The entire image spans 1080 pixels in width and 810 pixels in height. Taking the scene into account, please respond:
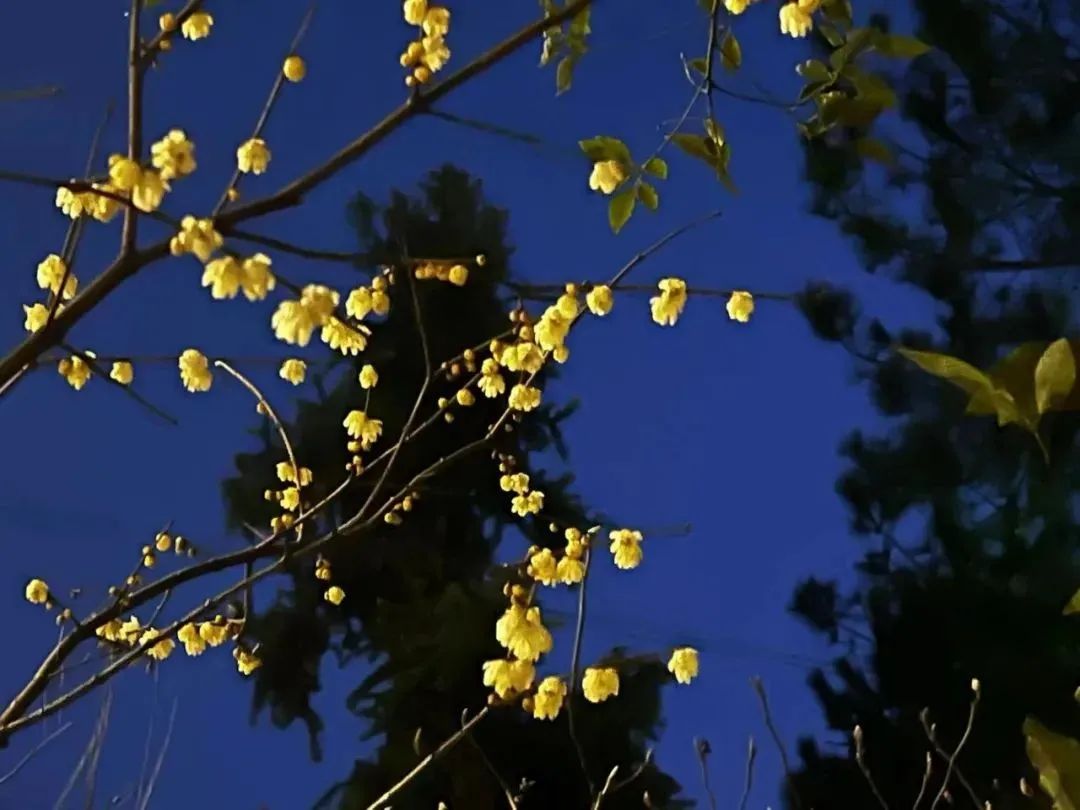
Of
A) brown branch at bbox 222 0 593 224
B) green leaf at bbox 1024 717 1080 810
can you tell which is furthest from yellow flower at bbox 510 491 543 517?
brown branch at bbox 222 0 593 224

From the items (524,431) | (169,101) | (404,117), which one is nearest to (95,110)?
(169,101)

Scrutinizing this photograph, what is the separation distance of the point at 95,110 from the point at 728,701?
1247 mm

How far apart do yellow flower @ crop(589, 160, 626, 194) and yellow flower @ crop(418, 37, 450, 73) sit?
17 cm

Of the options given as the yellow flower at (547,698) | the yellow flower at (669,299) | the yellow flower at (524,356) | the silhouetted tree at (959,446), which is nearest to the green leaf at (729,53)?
the yellow flower at (669,299)

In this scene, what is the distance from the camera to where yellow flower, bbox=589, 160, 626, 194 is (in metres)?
1.00

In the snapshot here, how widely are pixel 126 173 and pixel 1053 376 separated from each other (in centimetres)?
49

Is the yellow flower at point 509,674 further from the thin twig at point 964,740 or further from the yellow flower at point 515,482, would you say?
the thin twig at point 964,740

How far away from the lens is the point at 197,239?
0.61 m

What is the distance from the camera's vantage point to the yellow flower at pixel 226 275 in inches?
24.2

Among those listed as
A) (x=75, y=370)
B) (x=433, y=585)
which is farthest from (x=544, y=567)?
(x=433, y=585)

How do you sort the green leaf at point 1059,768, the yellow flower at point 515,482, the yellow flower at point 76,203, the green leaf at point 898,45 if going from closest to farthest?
the yellow flower at point 76,203, the green leaf at point 898,45, the green leaf at point 1059,768, the yellow flower at point 515,482

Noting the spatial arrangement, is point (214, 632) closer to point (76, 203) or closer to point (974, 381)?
point (76, 203)

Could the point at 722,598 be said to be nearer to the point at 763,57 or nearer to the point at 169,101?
the point at 763,57

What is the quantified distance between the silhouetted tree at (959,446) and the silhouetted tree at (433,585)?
0.99 ft
